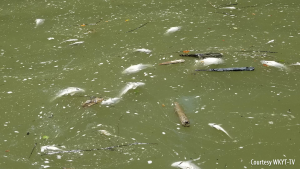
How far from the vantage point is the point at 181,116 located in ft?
10.6

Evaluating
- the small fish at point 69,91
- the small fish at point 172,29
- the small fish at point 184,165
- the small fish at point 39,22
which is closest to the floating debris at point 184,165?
the small fish at point 184,165

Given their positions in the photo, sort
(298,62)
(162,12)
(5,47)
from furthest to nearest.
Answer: (162,12) → (5,47) → (298,62)

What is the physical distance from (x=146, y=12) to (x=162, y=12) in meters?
0.28

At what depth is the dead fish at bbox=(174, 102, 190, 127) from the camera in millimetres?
3146

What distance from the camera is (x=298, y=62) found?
4.10 m

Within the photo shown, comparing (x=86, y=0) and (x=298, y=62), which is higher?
(x=86, y=0)

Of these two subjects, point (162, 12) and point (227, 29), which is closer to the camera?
point (227, 29)

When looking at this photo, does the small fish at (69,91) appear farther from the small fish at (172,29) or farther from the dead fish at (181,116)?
the small fish at (172,29)

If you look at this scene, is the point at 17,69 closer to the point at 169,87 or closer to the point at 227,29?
the point at 169,87

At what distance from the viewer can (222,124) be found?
313cm

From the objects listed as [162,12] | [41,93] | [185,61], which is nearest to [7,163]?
[41,93]

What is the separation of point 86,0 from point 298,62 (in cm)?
411

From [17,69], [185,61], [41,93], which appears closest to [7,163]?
[41,93]

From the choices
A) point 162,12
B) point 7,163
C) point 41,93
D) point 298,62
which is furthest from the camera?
point 162,12
